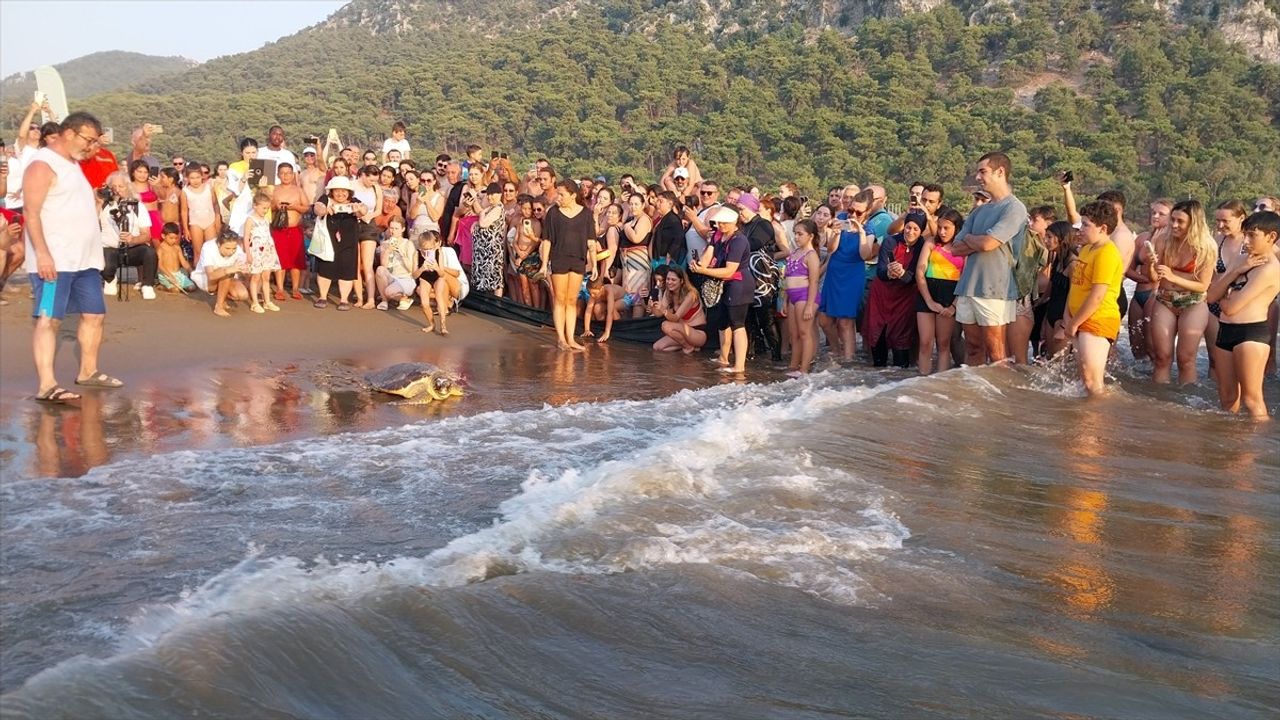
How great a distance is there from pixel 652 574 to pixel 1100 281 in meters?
5.35

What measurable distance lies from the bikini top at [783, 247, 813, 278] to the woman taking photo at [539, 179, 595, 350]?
83.4 inches

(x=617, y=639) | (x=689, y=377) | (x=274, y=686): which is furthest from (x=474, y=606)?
(x=689, y=377)

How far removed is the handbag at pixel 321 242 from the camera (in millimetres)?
11844

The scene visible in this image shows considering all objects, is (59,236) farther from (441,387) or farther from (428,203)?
(428,203)

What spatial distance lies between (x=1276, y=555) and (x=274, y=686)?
428 centimetres

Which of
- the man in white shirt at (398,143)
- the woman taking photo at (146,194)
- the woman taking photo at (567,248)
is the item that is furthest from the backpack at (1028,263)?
the man in white shirt at (398,143)

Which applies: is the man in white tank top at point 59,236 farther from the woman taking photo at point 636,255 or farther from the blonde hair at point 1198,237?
the blonde hair at point 1198,237

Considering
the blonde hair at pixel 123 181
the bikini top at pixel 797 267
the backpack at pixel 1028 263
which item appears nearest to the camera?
the backpack at pixel 1028 263

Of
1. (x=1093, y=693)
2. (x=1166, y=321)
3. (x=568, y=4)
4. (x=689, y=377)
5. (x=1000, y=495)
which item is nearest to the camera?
(x=1093, y=693)

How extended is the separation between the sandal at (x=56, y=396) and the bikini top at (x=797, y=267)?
6458mm

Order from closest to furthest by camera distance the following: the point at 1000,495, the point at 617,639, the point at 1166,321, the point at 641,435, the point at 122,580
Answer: the point at 617,639, the point at 122,580, the point at 1000,495, the point at 641,435, the point at 1166,321

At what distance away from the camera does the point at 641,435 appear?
7039 mm

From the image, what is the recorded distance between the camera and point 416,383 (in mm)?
8062

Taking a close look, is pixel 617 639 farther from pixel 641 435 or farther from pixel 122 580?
pixel 641 435
